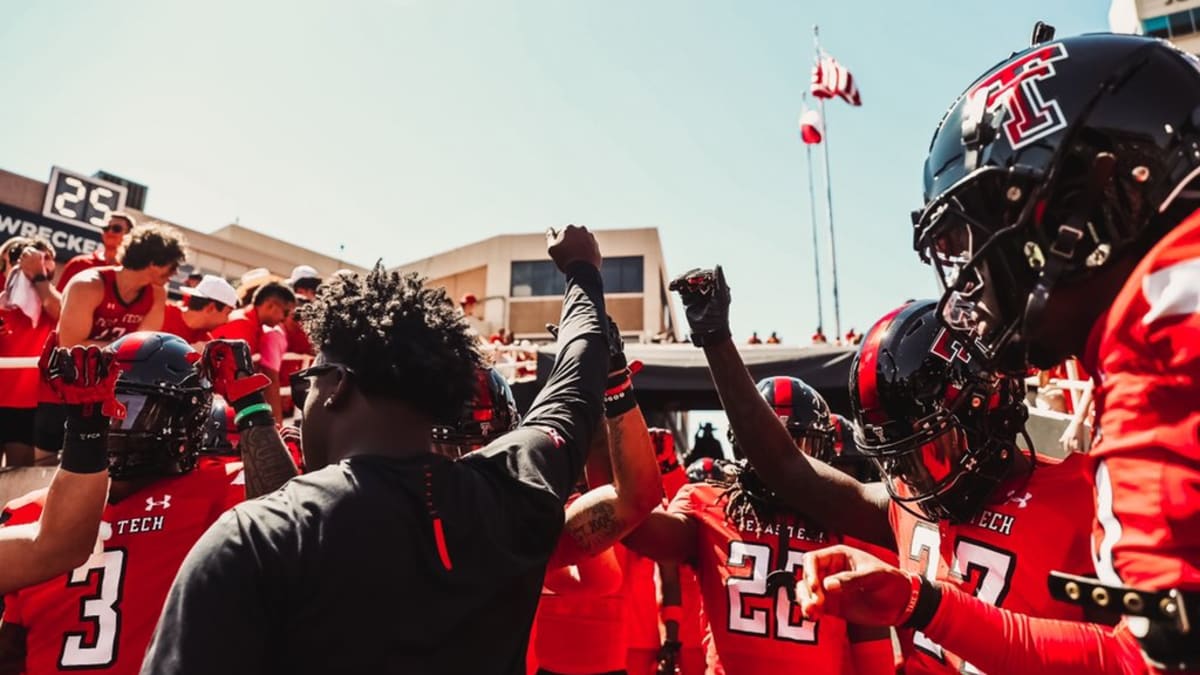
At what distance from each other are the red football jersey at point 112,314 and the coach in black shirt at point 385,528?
416 centimetres

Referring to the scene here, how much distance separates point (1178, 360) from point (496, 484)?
1.36 metres

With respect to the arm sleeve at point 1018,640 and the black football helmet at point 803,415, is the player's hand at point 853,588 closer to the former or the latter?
the arm sleeve at point 1018,640

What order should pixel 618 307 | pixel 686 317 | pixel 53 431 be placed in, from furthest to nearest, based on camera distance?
pixel 618 307, pixel 53 431, pixel 686 317

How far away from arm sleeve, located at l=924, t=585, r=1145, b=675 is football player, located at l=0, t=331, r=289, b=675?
7.42ft

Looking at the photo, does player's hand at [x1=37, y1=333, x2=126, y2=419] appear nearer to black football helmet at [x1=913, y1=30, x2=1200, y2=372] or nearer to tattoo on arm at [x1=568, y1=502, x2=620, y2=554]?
tattoo on arm at [x1=568, y1=502, x2=620, y2=554]

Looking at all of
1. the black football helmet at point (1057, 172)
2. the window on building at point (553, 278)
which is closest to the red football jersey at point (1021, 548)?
the black football helmet at point (1057, 172)

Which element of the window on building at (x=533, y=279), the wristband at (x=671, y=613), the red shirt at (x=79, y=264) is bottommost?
the wristband at (x=671, y=613)

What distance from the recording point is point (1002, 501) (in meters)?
2.49

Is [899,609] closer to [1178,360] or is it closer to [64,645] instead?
[1178,360]

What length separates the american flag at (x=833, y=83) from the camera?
23.1 m

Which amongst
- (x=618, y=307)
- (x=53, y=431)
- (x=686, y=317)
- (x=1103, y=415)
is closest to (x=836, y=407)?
(x=686, y=317)

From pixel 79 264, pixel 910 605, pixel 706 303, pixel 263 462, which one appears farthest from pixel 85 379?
pixel 79 264

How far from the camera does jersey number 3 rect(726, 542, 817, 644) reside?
314cm

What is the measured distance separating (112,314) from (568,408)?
4.59m
